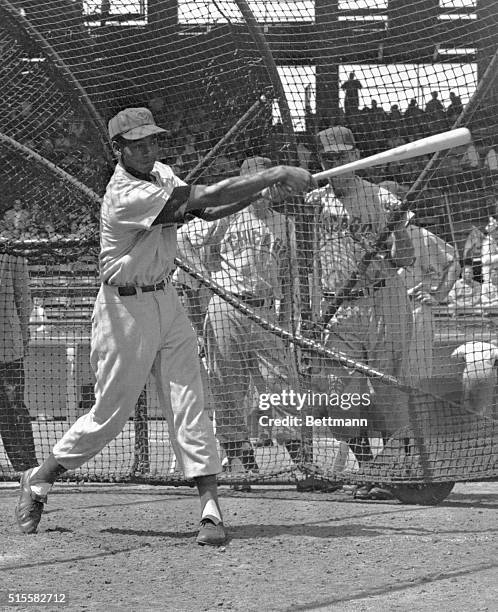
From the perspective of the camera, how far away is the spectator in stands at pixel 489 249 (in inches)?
364

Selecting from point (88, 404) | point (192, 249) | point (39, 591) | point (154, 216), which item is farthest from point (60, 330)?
point (39, 591)

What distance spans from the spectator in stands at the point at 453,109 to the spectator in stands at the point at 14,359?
3310 mm

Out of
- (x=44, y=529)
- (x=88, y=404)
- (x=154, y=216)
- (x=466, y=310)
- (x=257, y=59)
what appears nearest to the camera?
(x=154, y=216)

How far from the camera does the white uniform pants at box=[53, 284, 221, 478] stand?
5332 mm

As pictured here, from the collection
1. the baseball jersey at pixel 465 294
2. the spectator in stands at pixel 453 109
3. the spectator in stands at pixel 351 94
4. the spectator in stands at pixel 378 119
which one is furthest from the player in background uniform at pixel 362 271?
the baseball jersey at pixel 465 294

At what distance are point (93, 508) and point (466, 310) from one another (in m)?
4.08

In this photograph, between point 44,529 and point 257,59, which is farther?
point 257,59

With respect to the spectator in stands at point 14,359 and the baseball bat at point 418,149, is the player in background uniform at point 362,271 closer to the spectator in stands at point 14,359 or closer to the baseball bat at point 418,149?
the baseball bat at point 418,149

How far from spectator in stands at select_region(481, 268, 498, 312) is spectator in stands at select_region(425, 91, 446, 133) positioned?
130 cm

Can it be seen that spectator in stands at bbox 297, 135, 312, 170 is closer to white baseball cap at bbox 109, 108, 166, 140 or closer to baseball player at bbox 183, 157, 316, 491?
baseball player at bbox 183, 157, 316, 491

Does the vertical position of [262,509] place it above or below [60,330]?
below

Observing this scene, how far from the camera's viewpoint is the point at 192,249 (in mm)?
7277

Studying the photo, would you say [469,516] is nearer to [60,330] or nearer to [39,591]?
[39,591]

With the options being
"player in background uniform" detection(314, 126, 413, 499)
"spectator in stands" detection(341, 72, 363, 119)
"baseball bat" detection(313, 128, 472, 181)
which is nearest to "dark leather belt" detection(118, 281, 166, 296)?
"baseball bat" detection(313, 128, 472, 181)
